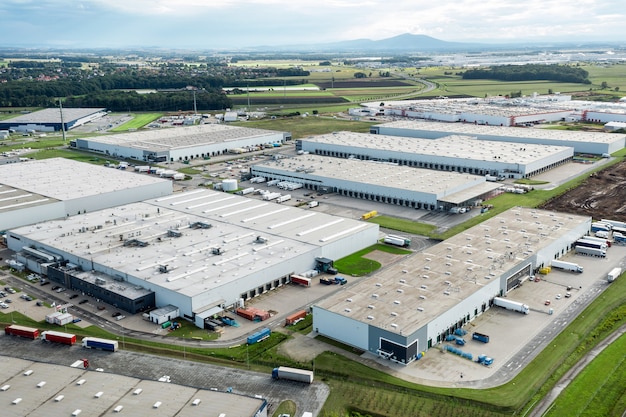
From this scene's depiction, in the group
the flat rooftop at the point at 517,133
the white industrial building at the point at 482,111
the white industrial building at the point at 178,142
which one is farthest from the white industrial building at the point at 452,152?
the white industrial building at the point at 482,111

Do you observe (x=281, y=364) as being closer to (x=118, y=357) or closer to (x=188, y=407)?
(x=188, y=407)

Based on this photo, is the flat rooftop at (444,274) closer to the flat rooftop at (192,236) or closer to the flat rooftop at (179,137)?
the flat rooftop at (192,236)

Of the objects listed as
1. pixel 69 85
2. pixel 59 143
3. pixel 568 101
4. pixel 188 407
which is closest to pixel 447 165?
pixel 188 407

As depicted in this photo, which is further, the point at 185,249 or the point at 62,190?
the point at 62,190

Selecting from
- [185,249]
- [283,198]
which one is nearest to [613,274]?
[185,249]

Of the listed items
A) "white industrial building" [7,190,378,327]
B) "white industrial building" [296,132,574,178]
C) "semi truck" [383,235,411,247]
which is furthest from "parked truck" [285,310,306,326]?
"white industrial building" [296,132,574,178]

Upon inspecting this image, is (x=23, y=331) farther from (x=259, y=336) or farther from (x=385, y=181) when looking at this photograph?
(x=385, y=181)

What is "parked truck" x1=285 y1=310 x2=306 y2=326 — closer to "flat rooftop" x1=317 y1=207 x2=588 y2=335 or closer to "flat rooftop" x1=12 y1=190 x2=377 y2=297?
"flat rooftop" x1=317 y1=207 x2=588 y2=335
